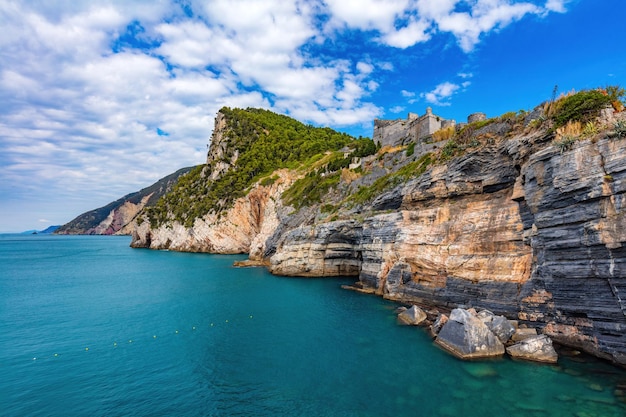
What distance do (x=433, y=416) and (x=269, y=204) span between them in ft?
205

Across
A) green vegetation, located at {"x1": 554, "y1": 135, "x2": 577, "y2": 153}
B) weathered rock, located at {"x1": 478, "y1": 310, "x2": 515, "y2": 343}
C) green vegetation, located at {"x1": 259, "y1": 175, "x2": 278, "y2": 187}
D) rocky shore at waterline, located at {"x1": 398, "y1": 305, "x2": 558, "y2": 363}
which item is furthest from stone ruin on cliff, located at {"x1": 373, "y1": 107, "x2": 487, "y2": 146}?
rocky shore at waterline, located at {"x1": 398, "y1": 305, "x2": 558, "y2": 363}

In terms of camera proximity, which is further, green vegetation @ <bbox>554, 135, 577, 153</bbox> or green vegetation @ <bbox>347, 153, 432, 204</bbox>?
green vegetation @ <bbox>347, 153, 432, 204</bbox>

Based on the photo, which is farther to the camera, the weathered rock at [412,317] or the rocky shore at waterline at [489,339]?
the weathered rock at [412,317]

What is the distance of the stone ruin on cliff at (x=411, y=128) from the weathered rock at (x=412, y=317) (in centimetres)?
2670

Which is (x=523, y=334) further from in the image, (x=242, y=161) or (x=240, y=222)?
(x=242, y=161)

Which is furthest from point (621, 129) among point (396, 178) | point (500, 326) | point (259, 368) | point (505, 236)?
point (396, 178)

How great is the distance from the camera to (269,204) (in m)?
72.4

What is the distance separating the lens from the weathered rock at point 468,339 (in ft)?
56.2

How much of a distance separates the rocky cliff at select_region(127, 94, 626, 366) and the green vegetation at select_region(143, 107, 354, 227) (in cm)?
3892

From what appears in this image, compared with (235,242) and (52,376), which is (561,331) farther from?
(235,242)

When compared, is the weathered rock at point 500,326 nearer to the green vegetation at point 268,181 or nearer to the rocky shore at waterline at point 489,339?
the rocky shore at waterline at point 489,339

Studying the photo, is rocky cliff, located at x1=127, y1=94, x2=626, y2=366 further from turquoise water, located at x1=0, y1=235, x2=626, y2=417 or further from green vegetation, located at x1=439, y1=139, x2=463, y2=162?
turquoise water, located at x1=0, y1=235, x2=626, y2=417

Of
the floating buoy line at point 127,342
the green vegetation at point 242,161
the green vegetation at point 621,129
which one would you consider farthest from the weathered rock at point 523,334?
the green vegetation at point 242,161

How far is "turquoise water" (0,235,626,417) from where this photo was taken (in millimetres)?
13312
